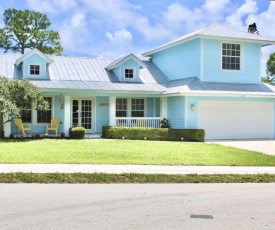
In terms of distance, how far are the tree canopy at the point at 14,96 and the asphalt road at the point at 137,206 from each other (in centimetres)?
1069

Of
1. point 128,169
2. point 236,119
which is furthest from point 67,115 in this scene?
point 128,169

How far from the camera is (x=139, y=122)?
76.5ft

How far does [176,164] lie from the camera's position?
485 inches

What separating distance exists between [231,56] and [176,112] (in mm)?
5162

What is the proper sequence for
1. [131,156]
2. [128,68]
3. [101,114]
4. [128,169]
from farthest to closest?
[128,68], [101,114], [131,156], [128,169]

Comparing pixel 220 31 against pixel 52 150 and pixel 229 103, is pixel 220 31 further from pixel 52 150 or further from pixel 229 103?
pixel 52 150

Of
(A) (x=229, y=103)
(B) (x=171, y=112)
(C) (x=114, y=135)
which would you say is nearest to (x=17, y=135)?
(C) (x=114, y=135)

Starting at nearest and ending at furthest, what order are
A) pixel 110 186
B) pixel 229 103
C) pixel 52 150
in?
pixel 110 186 → pixel 52 150 → pixel 229 103

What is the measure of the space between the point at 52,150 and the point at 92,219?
9257 millimetres

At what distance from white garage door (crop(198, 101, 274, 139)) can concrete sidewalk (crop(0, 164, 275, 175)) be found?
428 inches

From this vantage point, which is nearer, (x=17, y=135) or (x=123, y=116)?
(x=17, y=135)

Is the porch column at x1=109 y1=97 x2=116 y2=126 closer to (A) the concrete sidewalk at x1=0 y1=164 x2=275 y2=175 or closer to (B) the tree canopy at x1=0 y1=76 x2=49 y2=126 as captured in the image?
(B) the tree canopy at x1=0 y1=76 x2=49 y2=126

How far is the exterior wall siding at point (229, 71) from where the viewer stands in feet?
78.0

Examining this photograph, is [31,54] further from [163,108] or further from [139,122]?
[163,108]
